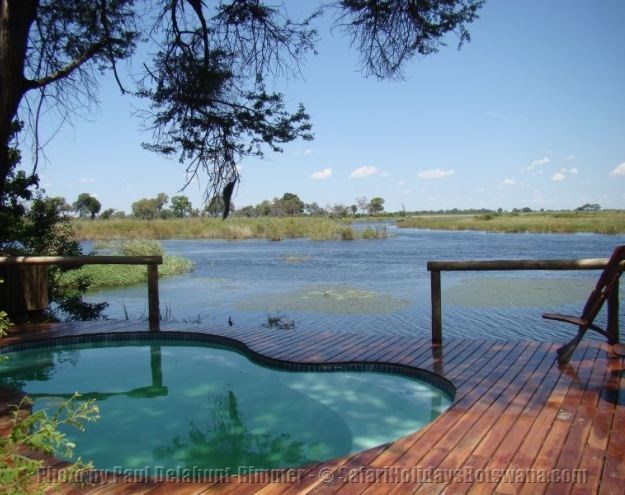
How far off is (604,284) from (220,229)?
37.8 m

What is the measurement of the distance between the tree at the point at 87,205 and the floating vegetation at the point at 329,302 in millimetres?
64039

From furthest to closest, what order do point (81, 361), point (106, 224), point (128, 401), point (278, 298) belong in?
1. point (106, 224)
2. point (278, 298)
3. point (81, 361)
4. point (128, 401)

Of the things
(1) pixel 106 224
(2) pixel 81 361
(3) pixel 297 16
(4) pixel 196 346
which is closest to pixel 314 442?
(4) pixel 196 346

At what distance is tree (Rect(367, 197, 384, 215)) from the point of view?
86613 mm

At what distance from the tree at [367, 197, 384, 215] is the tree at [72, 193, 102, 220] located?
42681 mm

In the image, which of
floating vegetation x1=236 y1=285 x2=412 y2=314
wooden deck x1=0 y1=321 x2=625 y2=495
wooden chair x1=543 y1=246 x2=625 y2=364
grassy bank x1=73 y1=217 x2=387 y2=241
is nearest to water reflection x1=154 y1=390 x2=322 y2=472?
wooden deck x1=0 y1=321 x2=625 y2=495

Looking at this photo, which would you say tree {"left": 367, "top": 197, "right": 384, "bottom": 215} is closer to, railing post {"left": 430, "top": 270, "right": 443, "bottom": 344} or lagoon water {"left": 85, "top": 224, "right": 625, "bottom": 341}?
lagoon water {"left": 85, "top": 224, "right": 625, "bottom": 341}

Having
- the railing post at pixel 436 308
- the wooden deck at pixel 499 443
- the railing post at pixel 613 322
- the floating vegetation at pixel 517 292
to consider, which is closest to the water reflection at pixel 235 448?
the wooden deck at pixel 499 443

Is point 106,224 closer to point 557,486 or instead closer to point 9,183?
point 9,183

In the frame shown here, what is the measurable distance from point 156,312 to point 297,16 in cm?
400

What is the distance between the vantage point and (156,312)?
6.30 m

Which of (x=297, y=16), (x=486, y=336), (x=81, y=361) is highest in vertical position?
(x=297, y=16)

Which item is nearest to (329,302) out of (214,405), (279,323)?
(279,323)

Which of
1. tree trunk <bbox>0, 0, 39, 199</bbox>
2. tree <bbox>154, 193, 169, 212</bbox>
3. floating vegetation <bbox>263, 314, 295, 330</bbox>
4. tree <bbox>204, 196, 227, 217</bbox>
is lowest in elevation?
floating vegetation <bbox>263, 314, 295, 330</bbox>
